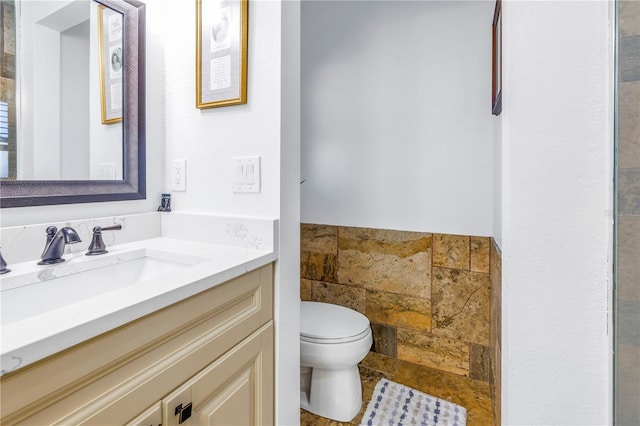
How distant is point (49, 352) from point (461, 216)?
172 cm

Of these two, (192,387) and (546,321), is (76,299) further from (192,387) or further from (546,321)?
(546,321)

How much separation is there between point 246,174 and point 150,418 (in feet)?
2.30

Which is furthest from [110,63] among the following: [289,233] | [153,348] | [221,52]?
[153,348]

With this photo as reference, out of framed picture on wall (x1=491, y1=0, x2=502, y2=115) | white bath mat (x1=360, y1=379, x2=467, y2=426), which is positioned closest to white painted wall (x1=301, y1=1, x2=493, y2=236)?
framed picture on wall (x1=491, y1=0, x2=502, y2=115)

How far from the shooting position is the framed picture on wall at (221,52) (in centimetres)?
104

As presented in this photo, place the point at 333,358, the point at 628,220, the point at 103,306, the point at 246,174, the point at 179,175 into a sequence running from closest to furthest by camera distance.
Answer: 1. the point at 103,306
2. the point at 628,220
3. the point at 246,174
4. the point at 179,175
5. the point at 333,358

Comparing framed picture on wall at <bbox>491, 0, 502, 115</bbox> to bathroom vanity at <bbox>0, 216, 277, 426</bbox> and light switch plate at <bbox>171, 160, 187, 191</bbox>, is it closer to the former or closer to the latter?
bathroom vanity at <bbox>0, 216, 277, 426</bbox>

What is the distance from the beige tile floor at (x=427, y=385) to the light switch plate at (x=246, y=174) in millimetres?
1089

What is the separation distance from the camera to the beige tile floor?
1.42 m

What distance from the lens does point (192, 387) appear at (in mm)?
688

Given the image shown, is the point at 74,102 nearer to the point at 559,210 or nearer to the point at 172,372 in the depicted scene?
the point at 172,372

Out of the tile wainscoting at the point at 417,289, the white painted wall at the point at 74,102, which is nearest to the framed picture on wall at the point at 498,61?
the tile wainscoting at the point at 417,289

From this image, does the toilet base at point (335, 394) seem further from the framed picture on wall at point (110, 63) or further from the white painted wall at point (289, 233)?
the framed picture on wall at point (110, 63)

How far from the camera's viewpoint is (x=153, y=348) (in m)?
0.61
